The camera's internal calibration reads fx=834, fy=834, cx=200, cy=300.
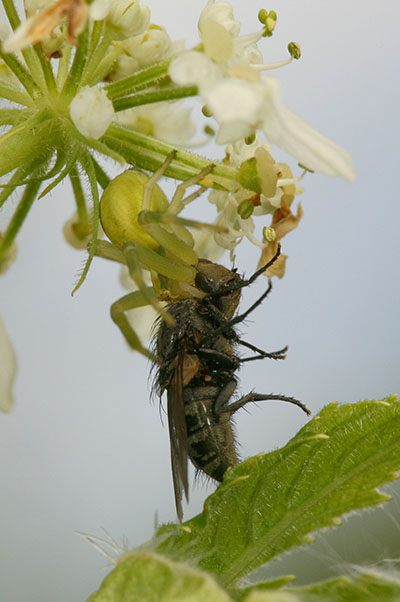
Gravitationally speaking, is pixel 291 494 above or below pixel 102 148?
below

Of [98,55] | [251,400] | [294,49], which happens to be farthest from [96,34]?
[251,400]

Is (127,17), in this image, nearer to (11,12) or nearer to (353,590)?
(11,12)

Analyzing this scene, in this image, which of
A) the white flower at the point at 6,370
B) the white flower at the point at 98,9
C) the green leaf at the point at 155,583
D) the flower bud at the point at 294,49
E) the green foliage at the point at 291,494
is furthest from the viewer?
the flower bud at the point at 294,49

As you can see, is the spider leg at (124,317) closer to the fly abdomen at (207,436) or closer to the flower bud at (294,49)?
the fly abdomen at (207,436)

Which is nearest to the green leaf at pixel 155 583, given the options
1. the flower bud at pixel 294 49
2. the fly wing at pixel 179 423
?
the fly wing at pixel 179 423

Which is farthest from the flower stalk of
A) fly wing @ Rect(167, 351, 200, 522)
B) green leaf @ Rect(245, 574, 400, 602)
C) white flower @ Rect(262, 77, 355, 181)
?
green leaf @ Rect(245, 574, 400, 602)

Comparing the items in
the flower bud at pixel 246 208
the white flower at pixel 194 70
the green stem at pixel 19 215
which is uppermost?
the green stem at pixel 19 215

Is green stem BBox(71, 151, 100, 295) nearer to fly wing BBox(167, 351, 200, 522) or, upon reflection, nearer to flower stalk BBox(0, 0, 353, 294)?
flower stalk BBox(0, 0, 353, 294)
